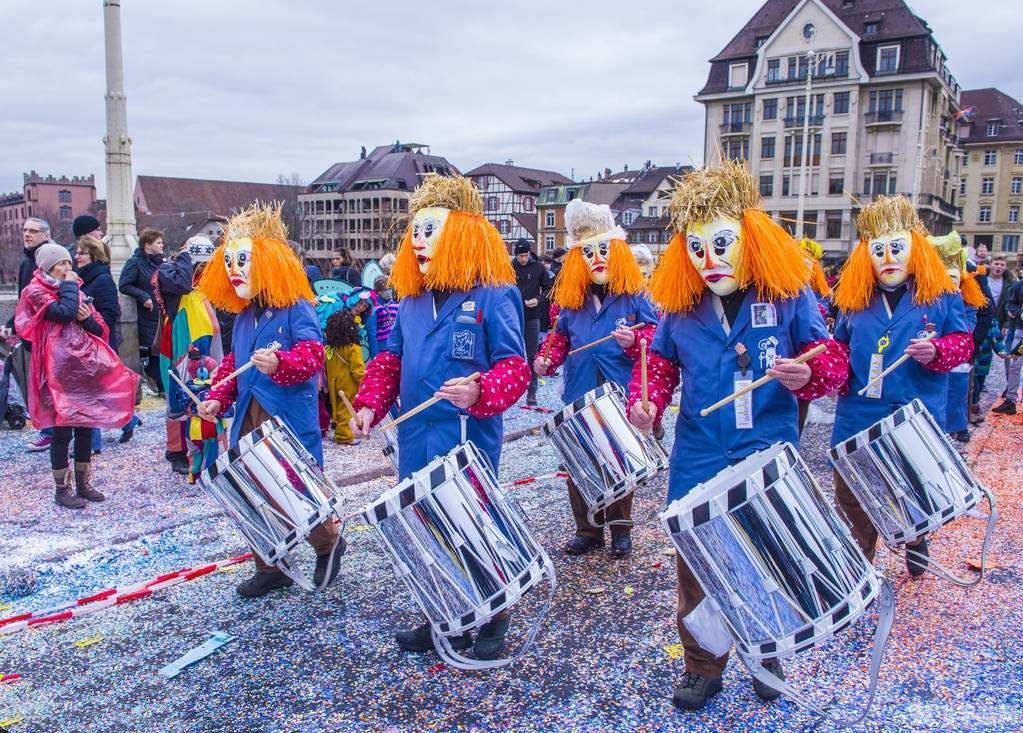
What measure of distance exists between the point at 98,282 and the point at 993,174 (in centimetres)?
6291

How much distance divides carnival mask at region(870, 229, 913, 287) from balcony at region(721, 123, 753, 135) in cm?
4192

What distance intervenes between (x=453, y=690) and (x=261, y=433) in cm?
137

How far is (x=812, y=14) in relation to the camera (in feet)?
132

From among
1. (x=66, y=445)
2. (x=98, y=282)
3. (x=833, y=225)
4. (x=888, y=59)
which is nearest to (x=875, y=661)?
(x=66, y=445)

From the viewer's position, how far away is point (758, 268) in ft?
9.41

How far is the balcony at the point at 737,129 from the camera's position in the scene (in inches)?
1677

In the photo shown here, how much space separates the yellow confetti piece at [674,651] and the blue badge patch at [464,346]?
4.88 feet

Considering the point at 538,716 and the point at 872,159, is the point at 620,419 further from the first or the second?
the point at 872,159

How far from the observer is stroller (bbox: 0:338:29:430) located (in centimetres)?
687

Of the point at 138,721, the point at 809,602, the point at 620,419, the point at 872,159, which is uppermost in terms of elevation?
the point at 872,159

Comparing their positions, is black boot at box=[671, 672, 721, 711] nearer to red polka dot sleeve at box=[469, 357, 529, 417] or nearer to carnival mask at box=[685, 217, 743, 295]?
red polka dot sleeve at box=[469, 357, 529, 417]

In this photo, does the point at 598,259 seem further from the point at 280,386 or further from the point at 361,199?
the point at 361,199

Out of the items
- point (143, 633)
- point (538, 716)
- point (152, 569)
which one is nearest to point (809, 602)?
point (538, 716)

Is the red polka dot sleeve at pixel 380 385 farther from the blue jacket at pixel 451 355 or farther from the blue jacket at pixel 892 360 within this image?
the blue jacket at pixel 892 360
